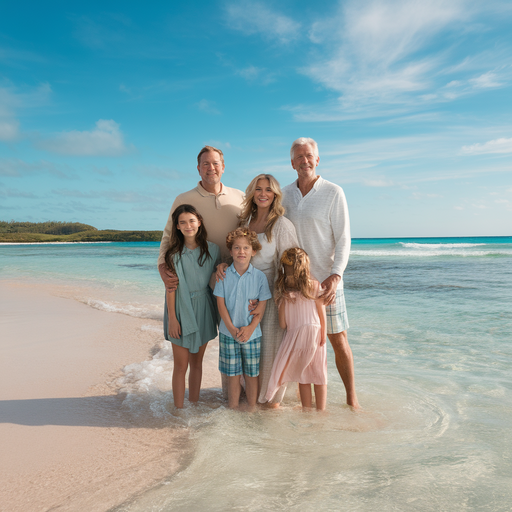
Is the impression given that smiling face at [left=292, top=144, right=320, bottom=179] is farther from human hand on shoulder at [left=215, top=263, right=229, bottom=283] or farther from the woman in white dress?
human hand on shoulder at [left=215, top=263, right=229, bottom=283]

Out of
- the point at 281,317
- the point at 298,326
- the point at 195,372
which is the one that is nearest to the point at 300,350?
the point at 298,326

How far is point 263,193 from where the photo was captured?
3.24 m

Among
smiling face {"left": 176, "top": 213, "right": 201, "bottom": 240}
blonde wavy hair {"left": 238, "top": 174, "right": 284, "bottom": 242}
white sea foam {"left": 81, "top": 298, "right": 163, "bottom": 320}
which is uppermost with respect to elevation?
blonde wavy hair {"left": 238, "top": 174, "right": 284, "bottom": 242}

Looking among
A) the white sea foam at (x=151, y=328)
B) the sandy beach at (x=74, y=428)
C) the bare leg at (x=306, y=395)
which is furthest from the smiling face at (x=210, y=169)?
the white sea foam at (x=151, y=328)

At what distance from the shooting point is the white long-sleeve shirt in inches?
134

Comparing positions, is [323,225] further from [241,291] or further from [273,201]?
[241,291]

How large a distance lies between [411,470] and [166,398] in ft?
7.50

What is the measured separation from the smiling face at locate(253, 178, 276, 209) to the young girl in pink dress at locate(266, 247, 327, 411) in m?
0.47

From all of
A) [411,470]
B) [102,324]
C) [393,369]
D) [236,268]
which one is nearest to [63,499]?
[236,268]

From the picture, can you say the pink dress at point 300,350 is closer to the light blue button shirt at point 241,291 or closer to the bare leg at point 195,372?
the light blue button shirt at point 241,291

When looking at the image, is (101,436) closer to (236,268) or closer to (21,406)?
(21,406)

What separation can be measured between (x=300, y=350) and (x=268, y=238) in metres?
0.99

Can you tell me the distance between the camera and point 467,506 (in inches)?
89.7

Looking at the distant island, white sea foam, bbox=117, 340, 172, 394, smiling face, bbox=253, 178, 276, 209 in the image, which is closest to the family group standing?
smiling face, bbox=253, 178, 276, 209
